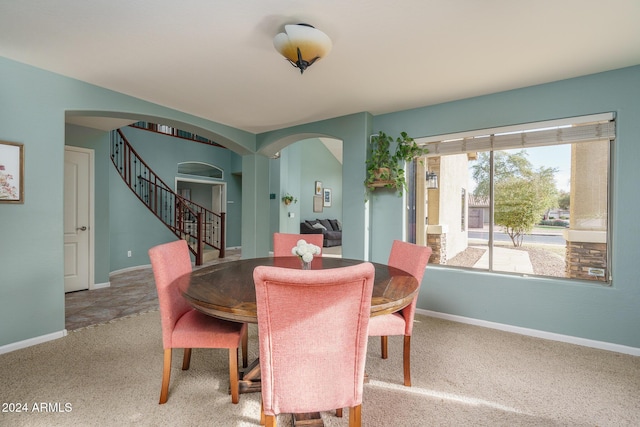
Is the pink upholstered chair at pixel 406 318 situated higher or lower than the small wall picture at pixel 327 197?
lower

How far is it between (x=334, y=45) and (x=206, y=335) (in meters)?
2.16

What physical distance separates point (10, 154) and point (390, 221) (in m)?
3.70

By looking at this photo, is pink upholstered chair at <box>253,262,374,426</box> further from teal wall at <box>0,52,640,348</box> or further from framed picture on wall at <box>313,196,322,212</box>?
framed picture on wall at <box>313,196,322,212</box>

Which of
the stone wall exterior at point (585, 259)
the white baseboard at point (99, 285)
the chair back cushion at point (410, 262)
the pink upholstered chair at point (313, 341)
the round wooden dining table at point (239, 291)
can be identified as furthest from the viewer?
the white baseboard at point (99, 285)

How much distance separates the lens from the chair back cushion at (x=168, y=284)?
1.71m

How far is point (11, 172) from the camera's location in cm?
244

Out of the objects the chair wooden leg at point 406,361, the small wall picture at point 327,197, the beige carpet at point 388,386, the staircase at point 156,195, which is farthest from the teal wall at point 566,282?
the small wall picture at point 327,197

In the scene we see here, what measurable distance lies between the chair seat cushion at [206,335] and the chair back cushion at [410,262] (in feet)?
3.56

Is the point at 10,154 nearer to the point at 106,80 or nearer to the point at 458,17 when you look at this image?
the point at 106,80

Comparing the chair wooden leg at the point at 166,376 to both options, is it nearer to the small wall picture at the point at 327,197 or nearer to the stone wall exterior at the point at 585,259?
the stone wall exterior at the point at 585,259

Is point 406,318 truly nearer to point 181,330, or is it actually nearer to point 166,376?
point 181,330

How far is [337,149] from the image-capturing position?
1038 centimetres

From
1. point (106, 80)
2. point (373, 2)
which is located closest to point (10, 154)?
point (106, 80)

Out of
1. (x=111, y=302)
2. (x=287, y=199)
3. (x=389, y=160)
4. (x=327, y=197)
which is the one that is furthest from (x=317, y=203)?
(x=111, y=302)
